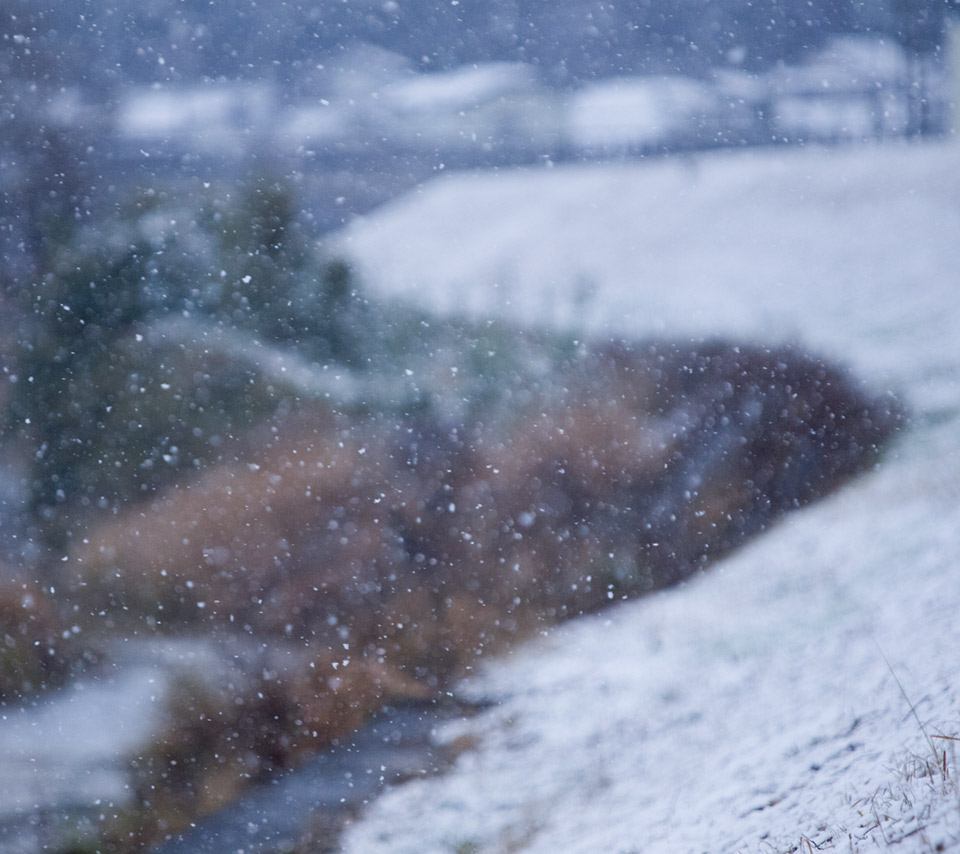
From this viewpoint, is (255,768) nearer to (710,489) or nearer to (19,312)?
(710,489)

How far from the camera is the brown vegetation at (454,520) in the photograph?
162 inches

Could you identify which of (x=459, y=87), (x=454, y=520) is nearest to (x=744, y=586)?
(x=454, y=520)

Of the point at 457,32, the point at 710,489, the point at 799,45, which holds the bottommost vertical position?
the point at 710,489

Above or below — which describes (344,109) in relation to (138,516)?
above

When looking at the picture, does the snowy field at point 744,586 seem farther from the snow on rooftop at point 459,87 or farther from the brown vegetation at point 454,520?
the snow on rooftop at point 459,87

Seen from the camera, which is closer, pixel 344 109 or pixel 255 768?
pixel 255 768

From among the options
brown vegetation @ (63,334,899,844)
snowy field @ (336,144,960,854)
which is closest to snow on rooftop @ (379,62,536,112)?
snowy field @ (336,144,960,854)

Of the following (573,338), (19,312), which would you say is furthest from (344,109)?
(19,312)

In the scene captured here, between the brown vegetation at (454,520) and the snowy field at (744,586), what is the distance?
289 millimetres

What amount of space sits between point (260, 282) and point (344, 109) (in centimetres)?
139

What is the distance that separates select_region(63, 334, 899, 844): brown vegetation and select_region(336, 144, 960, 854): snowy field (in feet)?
0.95

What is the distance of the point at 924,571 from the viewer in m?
3.51

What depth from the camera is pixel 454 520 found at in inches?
180

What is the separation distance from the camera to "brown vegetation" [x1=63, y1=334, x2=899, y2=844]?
4.11 meters
